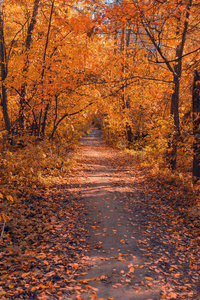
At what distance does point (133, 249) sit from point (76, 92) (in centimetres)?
973

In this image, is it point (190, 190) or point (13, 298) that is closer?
point (13, 298)

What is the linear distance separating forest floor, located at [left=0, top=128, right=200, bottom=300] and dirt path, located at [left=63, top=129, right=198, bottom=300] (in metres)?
0.02

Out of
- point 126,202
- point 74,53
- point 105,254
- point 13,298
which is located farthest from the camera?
point 74,53

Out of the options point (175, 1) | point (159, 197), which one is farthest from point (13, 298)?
point (175, 1)

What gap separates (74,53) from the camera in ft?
37.3

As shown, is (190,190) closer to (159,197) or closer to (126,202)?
(159,197)

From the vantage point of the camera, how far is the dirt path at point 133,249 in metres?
3.87

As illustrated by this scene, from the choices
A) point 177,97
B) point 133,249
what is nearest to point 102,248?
point 133,249

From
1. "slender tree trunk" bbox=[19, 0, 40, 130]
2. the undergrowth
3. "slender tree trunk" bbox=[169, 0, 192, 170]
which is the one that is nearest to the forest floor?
the undergrowth

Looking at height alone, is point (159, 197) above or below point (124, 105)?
below

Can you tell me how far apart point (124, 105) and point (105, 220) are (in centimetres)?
1453

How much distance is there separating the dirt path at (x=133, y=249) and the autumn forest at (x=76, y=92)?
31cm

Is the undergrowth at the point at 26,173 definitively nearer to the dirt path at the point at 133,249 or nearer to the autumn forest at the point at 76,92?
the autumn forest at the point at 76,92

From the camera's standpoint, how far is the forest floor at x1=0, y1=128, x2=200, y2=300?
12.6ft
